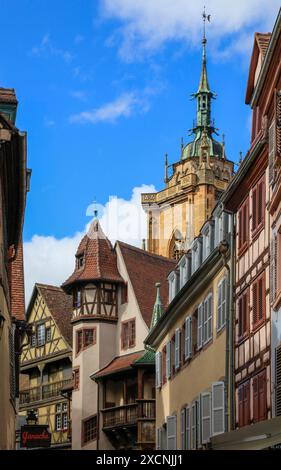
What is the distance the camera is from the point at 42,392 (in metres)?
65.1

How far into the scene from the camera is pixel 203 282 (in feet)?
105

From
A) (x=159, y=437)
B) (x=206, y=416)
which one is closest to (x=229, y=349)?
(x=206, y=416)

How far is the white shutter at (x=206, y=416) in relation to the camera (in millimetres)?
29625

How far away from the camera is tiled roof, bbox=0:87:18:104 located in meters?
25.6

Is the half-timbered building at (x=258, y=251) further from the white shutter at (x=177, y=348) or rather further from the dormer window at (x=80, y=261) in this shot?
the dormer window at (x=80, y=261)

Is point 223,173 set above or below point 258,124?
above

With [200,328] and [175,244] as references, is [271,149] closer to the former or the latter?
[200,328]

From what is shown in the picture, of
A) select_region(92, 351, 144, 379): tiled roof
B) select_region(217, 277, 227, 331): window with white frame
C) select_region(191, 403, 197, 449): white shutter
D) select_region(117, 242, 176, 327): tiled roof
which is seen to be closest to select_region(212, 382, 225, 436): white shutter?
select_region(217, 277, 227, 331): window with white frame

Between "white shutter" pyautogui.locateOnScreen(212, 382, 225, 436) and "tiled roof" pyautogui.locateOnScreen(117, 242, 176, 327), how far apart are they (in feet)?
88.8

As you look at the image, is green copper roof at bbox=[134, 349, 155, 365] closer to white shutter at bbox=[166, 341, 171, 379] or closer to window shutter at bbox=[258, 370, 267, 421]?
white shutter at bbox=[166, 341, 171, 379]

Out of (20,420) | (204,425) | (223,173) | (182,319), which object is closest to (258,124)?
(204,425)

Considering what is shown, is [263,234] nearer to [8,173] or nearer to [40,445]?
[8,173]

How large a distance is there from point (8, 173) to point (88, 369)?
33442 mm

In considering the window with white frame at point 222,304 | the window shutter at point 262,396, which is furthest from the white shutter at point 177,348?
the window shutter at point 262,396
